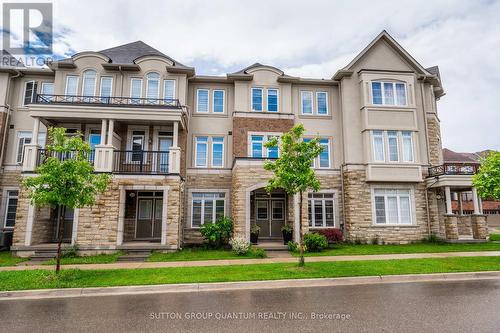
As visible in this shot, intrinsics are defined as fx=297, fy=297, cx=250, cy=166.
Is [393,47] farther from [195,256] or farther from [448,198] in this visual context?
[195,256]

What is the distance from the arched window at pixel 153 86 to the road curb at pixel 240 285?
1187 centimetres

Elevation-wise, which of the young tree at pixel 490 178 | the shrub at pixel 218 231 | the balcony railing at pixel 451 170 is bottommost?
the shrub at pixel 218 231

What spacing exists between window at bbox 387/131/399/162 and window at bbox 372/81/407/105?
74.5 inches

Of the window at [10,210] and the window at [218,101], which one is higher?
the window at [218,101]

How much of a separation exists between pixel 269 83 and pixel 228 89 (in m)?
2.52

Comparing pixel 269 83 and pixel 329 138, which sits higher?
pixel 269 83

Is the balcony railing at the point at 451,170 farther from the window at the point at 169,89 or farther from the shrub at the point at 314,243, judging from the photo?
the window at the point at 169,89

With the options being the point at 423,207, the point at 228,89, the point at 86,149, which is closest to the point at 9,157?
the point at 86,149

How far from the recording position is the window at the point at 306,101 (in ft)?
60.3

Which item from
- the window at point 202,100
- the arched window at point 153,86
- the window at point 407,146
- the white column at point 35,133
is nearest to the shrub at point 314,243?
Result: the window at point 407,146

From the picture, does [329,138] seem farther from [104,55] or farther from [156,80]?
[104,55]

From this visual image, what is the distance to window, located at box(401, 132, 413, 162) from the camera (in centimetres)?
1736

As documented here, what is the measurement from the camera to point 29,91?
17078mm

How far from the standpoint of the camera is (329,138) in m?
18.2
